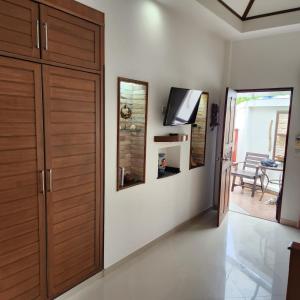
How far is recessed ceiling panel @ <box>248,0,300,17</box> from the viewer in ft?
10.3

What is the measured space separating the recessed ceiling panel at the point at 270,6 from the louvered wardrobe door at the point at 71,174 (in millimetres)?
2446

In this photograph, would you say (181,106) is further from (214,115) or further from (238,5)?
(238,5)

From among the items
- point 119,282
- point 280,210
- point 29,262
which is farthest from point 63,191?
point 280,210

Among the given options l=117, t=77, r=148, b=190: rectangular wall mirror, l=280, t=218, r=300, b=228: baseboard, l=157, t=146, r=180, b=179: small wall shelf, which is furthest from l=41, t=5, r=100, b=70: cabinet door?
l=280, t=218, r=300, b=228: baseboard

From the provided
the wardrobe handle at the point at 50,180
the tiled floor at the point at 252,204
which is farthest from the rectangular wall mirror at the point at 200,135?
the wardrobe handle at the point at 50,180

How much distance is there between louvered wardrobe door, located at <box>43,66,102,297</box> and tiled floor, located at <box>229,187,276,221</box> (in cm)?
296

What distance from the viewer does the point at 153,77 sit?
9.11 feet

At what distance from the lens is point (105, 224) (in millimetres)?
→ 2451

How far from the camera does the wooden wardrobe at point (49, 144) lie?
1.66 m

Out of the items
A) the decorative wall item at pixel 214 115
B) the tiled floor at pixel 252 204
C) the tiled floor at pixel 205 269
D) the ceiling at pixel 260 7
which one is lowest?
the tiled floor at pixel 205 269

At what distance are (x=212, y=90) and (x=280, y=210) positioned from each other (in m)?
2.08

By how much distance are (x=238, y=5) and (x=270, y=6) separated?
15.7 inches

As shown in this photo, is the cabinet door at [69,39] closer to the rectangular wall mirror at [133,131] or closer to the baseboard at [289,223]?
the rectangular wall mirror at [133,131]

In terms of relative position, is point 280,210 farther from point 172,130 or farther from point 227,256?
point 172,130
